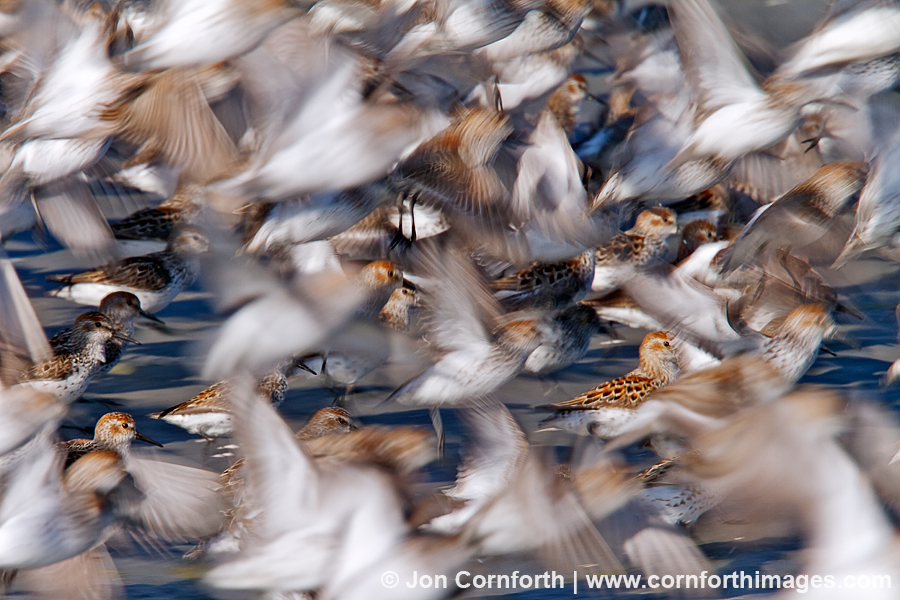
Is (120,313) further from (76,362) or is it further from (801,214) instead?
(801,214)

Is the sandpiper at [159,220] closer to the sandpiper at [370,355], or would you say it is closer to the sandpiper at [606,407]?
the sandpiper at [370,355]

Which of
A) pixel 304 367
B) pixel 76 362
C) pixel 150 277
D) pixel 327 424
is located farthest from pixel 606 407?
pixel 150 277

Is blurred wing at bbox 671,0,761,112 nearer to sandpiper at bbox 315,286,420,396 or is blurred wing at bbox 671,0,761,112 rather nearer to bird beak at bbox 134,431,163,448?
sandpiper at bbox 315,286,420,396

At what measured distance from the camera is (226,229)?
4.47 meters

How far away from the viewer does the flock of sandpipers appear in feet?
10.2

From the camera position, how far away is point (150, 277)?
20.5 feet

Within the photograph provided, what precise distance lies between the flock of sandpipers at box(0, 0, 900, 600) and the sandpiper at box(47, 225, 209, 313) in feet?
1.22

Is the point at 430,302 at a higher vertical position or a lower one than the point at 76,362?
higher

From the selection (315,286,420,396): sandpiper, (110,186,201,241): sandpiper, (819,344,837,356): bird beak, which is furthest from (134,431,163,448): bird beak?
(819,344,837,356): bird beak

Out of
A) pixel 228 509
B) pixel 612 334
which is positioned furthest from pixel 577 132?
pixel 228 509

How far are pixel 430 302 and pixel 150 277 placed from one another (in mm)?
2584

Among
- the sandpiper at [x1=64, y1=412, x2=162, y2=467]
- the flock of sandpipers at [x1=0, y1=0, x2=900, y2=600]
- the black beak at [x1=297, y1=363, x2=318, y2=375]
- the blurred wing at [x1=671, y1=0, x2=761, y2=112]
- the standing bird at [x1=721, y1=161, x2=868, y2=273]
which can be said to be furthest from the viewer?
the black beak at [x1=297, y1=363, x2=318, y2=375]

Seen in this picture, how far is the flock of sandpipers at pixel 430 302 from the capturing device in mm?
3115

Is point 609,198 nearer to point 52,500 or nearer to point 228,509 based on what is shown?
point 228,509
